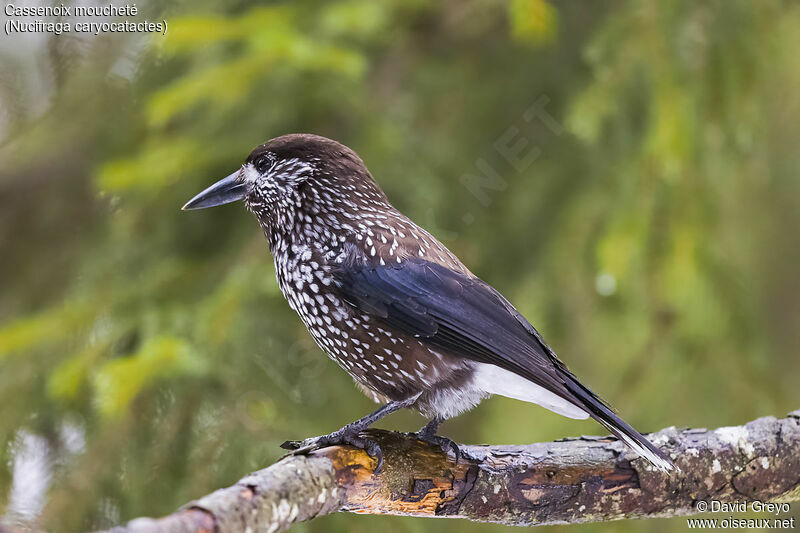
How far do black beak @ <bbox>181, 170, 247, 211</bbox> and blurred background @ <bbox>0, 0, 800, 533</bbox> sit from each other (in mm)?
530

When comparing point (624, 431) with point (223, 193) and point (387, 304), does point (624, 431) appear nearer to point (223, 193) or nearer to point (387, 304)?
point (387, 304)

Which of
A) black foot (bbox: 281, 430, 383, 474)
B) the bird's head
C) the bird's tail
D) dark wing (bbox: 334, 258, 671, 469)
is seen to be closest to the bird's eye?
the bird's head

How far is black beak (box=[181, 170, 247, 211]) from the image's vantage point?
2.46 m

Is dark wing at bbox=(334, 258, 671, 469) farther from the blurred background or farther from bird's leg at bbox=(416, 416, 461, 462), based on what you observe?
the blurred background

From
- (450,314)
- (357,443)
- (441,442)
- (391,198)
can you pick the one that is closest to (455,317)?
(450,314)

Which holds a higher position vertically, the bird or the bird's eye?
the bird's eye

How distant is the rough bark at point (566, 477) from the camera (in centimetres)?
211

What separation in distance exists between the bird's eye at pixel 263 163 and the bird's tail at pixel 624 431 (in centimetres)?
108

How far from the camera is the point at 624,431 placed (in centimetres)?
215

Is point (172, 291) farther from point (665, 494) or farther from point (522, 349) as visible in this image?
point (665, 494)

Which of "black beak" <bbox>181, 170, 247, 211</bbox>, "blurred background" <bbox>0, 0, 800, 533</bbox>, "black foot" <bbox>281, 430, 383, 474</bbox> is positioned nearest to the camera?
"black foot" <bbox>281, 430, 383, 474</bbox>

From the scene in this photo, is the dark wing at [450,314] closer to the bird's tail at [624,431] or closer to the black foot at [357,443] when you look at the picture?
the bird's tail at [624,431]

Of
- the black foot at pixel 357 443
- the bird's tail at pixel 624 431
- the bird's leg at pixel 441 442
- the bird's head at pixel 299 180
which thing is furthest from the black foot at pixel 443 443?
the bird's head at pixel 299 180

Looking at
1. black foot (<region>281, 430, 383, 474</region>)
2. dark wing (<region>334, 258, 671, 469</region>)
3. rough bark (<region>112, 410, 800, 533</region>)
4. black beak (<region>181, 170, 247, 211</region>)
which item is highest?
black beak (<region>181, 170, 247, 211</region>)
